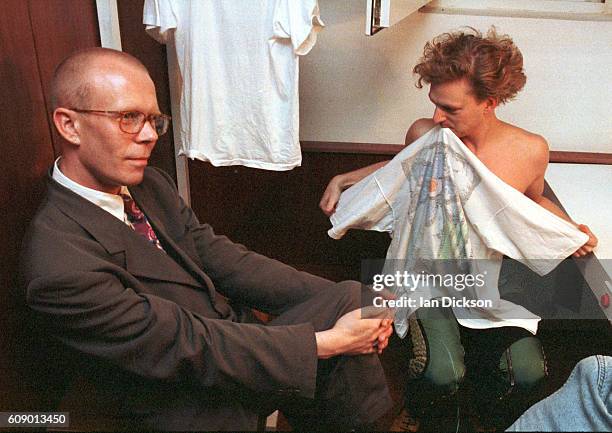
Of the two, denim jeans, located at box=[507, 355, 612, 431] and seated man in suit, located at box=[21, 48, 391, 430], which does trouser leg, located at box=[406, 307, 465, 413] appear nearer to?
seated man in suit, located at box=[21, 48, 391, 430]

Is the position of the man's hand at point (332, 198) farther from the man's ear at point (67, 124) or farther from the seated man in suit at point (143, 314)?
the man's ear at point (67, 124)

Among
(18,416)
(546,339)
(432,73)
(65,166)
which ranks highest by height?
(432,73)

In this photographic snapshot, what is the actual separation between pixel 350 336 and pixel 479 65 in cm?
77

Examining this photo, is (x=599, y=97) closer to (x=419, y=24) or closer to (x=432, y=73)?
(x=419, y=24)

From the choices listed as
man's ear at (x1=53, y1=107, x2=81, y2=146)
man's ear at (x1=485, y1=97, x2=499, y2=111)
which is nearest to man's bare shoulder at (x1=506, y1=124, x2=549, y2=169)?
man's ear at (x1=485, y1=97, x2=499, y2=111)

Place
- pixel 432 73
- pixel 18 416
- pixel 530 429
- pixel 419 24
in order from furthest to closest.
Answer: pixel 419 24
pixel 432 73
pixel 18 416
pixel 530 429

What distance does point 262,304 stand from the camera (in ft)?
5.01

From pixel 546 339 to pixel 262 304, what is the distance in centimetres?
137

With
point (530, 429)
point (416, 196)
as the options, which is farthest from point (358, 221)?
point (530, 429)

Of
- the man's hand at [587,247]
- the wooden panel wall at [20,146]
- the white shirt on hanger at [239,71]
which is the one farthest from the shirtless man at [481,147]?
the wooden panel wall at [20,146]

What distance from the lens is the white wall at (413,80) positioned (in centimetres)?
219

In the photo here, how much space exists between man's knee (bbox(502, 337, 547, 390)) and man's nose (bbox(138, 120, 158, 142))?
1.08 metres

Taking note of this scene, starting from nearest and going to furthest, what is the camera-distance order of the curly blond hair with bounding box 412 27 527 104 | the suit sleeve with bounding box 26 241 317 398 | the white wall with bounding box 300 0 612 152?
the suit sleeve with bounding box 26 241 317 398
the curly blond hair with bounding box 412 27 527 104
the white wall with bounding box 300 0 612 152

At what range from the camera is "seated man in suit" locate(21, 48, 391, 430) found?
1.11 m
